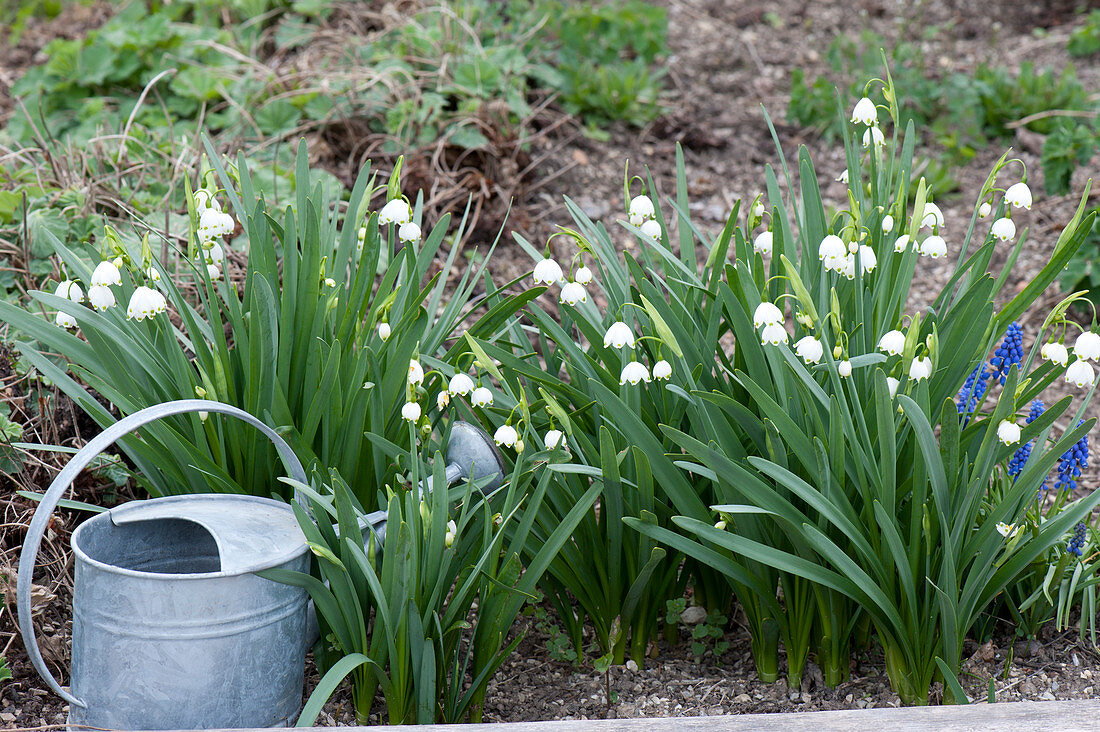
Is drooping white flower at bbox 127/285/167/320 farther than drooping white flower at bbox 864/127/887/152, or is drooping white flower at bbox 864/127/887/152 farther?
drooping white flower at bbox 864/127/887/152

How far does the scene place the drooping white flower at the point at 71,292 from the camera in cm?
175

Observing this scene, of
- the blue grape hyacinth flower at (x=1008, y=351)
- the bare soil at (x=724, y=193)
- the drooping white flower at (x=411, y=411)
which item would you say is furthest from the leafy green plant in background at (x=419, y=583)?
the blue grape hyacinth flower at (x=1008, y=351)

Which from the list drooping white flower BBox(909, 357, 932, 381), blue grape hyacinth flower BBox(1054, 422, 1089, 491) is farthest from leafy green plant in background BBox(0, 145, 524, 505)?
blue grape hyacinth flower BBox(1054, 422, 1089, 491)

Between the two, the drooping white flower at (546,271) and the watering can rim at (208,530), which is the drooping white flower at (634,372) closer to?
the drooping white flower at (546,271)

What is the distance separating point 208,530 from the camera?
65.2 inches

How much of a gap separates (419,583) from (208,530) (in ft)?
1.25

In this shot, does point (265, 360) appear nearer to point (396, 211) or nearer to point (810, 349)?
point (396, 211)

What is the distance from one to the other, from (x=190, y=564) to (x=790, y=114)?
3.27 metres

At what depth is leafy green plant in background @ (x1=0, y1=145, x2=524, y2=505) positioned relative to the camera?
179cm

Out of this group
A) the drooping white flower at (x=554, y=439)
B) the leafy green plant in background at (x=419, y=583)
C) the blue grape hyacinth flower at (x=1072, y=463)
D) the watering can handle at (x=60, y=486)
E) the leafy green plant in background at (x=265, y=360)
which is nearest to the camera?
the watering can handle at (x=60, y=486)

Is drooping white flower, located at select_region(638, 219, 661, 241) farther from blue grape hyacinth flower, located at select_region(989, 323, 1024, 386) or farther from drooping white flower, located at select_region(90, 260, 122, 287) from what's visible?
drooping white flower, located at select_region(90, 260, 122, 287)

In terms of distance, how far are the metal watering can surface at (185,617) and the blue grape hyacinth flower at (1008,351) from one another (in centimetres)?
131

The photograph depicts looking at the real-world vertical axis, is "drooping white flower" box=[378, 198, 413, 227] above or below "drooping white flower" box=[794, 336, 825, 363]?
above

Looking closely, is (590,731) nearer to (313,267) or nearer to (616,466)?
(616,466)
